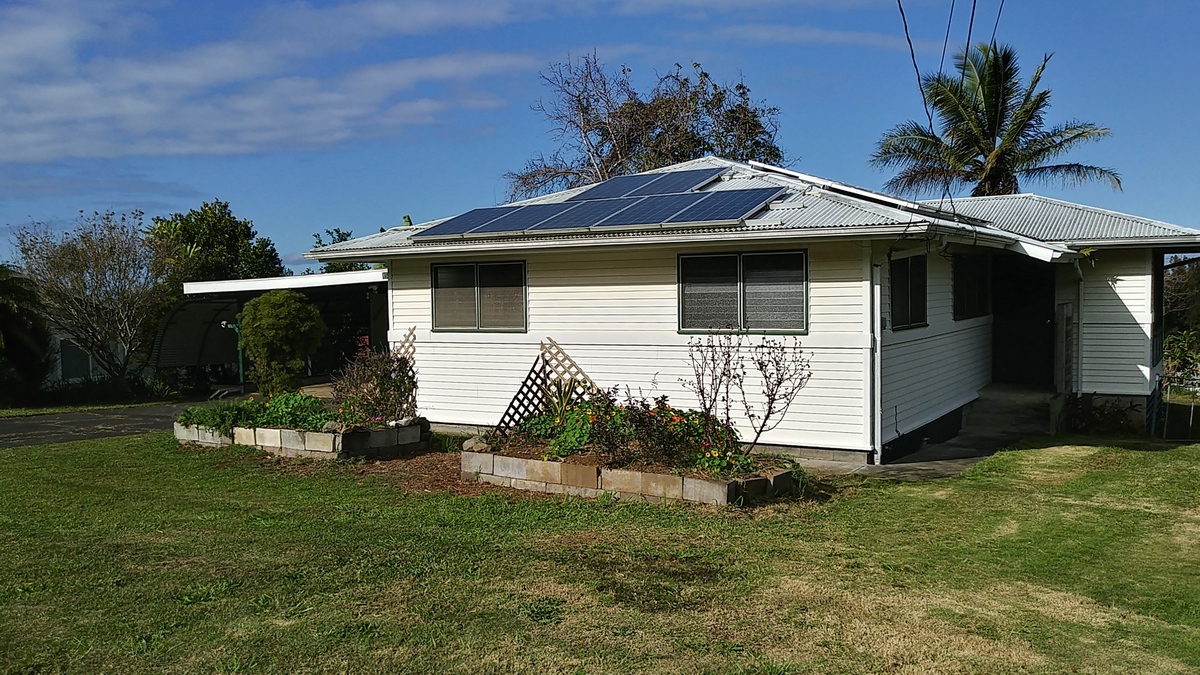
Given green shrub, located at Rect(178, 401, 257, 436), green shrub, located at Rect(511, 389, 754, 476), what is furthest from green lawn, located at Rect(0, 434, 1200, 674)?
green shrub, located at Rect(178, 401, 257, 436)

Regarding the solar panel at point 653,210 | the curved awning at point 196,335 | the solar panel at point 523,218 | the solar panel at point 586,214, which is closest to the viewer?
the solar panel at point 653,210

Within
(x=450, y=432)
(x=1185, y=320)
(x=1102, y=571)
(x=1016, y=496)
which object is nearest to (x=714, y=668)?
(x=1102, y=571)

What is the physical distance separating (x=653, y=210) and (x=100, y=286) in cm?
1549

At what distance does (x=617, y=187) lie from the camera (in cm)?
1455

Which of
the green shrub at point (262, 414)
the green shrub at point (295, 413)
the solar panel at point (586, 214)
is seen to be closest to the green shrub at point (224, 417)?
the green shrub at point (262, 414)

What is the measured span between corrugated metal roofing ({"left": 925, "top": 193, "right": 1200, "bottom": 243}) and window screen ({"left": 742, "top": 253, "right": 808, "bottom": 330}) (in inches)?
142

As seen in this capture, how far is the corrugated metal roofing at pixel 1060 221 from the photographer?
14.2 metres

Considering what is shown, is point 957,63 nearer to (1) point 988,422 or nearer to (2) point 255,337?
(1) point 988,422

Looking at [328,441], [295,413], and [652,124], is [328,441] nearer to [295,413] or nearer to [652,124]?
[295,413]

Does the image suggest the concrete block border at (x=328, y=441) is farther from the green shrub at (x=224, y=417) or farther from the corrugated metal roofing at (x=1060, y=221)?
the corrugated metal roofing at (x=1060, y=221)

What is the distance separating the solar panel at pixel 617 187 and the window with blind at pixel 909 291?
4.35m

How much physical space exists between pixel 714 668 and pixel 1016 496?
18.1ft

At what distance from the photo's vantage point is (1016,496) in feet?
29.0

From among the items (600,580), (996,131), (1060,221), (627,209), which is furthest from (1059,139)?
(600,580)
